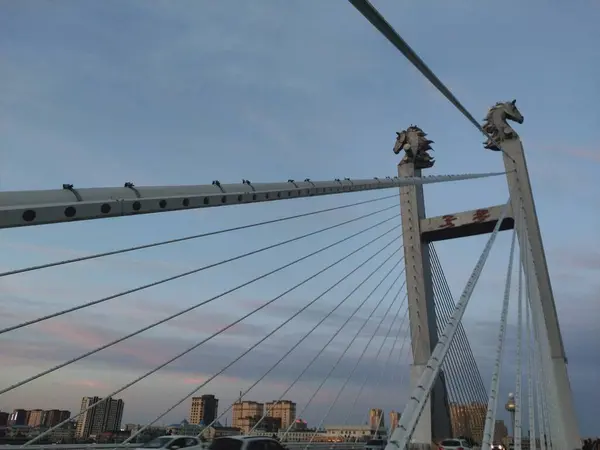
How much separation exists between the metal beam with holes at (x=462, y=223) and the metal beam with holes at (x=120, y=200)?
12.5 meters

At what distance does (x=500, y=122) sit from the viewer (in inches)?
827

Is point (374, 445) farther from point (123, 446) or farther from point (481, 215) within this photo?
point (481, 215)

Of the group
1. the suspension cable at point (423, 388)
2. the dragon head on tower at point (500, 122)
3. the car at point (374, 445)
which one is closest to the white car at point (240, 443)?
the suspension cable at point (423, 388)

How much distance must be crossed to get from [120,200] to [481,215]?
1661cm

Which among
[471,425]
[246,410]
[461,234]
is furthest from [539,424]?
[246,410]

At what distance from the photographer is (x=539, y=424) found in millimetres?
11102

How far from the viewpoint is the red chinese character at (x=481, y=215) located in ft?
61.6

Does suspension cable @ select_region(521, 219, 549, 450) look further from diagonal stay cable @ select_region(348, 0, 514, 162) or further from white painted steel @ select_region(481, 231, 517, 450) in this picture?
diagonal stay cable @ select_region(348, 0, 514, 162)

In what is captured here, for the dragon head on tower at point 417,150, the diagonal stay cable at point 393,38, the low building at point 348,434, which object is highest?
the dragon head on tower at point 417,150

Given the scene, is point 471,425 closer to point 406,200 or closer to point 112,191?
point 406,200

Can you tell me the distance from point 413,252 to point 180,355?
1063 centimetres

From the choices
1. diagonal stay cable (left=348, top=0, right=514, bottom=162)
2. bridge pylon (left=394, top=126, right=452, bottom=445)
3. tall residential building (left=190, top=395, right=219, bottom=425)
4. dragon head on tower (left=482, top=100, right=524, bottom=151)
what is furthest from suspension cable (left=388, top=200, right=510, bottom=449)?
tall residential building (left=190, top=395, right=219, bottom=425)

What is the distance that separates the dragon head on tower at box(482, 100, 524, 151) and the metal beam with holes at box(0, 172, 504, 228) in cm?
1622

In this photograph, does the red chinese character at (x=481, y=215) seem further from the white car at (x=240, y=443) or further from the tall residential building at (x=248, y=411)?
the tall residential building at (x=248, y=411)
